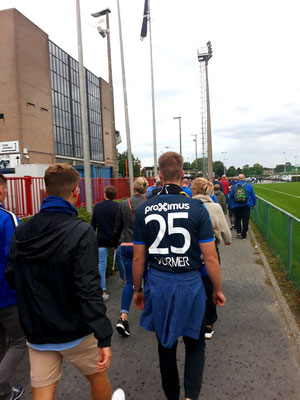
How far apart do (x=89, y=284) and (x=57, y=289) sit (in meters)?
0.19

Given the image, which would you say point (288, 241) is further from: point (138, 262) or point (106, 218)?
point (138, 262)

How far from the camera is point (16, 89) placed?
29047mm

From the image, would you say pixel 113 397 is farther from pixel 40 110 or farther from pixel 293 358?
pixel 40 110

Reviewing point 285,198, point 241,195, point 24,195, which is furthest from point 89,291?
point 285,198

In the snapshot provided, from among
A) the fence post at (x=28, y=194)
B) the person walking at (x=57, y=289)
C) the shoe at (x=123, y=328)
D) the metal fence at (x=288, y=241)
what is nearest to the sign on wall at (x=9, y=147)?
the fence post at (x=28, y=194)

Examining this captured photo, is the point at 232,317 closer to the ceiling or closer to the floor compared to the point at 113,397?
closer to the floor

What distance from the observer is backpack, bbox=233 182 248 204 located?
8.91m

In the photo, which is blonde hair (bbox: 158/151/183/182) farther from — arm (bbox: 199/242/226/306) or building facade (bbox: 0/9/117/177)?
building facade (bbox: 0/9/117/177)

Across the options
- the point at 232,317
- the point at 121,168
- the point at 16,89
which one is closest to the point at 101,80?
the point at 121,168

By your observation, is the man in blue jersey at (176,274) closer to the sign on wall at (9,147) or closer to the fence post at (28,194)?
the fence post at (28,194)

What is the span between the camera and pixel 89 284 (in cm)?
167

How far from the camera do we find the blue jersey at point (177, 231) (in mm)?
2098

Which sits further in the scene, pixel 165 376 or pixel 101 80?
pixel 101 80

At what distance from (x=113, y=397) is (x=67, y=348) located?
0.85 m
